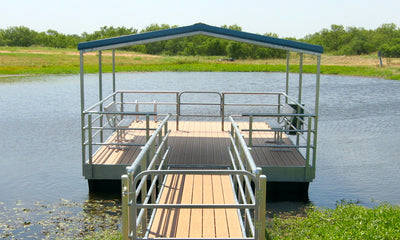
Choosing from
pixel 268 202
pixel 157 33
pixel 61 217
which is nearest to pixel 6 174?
pixel 61 217

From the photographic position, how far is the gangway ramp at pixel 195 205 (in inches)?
185

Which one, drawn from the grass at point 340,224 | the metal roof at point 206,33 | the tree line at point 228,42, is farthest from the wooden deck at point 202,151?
the tree line at point 228,42

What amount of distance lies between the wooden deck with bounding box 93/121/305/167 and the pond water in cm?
79

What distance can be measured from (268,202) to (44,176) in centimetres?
469

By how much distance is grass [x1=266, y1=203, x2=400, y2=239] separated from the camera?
21.3 ft

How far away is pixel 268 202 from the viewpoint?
877cm

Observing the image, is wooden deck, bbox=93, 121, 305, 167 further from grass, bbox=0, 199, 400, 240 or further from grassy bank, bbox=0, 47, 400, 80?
grassy bank, bbox=0, 47, 400, 80

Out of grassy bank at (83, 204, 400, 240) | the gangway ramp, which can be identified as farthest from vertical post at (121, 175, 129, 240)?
grassy bank at (83, 204, 400, 240)

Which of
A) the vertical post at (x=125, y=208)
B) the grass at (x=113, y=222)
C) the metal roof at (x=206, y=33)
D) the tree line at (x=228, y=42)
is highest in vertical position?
the tree line at (x=228, y=42)

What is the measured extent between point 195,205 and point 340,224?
318 centimetres

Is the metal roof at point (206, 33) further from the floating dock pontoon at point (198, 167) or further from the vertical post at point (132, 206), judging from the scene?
the vertical post at point (132, 206)

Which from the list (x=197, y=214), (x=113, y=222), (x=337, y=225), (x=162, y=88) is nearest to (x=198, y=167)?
(x=113, y=222)

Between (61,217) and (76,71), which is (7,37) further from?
(61,217)

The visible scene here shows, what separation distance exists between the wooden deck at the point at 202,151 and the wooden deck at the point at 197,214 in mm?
1936
